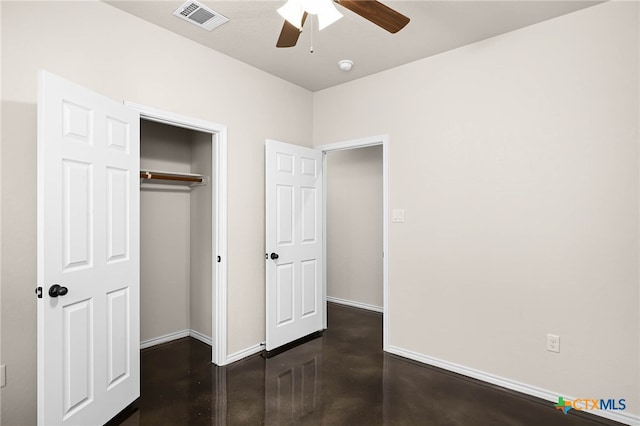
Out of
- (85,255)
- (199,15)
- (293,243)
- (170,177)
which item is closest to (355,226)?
(293,243)

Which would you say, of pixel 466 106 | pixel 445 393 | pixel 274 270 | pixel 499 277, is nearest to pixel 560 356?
pixel 499 277

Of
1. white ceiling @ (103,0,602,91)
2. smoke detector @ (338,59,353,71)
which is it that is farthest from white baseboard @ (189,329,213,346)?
smoke detector @ (338,59,353,71)

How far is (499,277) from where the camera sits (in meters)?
2.76

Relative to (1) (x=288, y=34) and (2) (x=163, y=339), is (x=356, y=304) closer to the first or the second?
(2) (x=163, y=339)

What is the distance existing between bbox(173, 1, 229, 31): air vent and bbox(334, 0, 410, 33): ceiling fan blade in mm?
1155

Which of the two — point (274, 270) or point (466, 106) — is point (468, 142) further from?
point (274, 270)

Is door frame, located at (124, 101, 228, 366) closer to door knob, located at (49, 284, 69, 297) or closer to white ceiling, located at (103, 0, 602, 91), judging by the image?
white ceiling, located at (103, 0, 602, 91)

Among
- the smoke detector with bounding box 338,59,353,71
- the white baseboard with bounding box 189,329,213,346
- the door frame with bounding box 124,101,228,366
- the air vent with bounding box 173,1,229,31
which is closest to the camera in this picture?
the air vent with bounding box 173,1,229,31

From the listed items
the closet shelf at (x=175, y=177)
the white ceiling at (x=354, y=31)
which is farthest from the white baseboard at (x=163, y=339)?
the white ceiling at (x=354, y=31)

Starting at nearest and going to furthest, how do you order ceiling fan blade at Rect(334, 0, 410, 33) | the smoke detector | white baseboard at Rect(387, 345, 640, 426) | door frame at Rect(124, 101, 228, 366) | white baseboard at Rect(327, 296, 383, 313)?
1. ceiling fan blade at Rect(334, 0, 410, 33)
2. white baseboard at Rect(387, 345, 640, 426)
3. door frame at Rect(124, 101, 228, 366)
4. the smoke detector
5. white baseboard at Rect(327, 296, 383, 313)

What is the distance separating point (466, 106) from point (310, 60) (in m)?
1.46

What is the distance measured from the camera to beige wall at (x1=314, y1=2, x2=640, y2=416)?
7.51ft

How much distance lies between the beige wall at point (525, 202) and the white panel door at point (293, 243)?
89 centimetres

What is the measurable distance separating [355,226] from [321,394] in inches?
110
